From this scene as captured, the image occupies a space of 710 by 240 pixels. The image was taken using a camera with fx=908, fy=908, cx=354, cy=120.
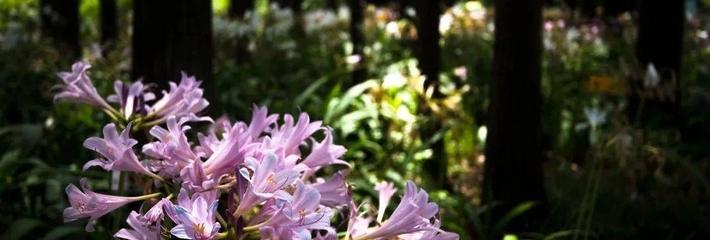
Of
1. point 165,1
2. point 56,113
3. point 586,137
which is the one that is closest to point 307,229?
point 165,1

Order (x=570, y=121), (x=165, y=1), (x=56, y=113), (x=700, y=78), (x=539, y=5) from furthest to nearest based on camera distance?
(x=700, y=78) < (x=570, y=121) < (x=56, y=113) < (x=539, y=5) < (x=165, y=1)

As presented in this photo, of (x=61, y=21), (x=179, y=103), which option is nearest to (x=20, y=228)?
(x=179, y=103)

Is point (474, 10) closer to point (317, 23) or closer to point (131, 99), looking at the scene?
point (317, 23)

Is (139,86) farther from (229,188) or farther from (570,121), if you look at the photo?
(570,121)

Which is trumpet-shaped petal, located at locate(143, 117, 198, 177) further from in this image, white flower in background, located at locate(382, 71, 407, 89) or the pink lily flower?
white flower in background, located at locate(382, 71, 407, 89)

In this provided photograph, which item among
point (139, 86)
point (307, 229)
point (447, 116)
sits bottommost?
point (447, 116)

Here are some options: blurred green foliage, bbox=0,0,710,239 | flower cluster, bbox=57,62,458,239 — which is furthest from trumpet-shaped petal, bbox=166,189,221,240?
blurred green foliage, bbox=0,0,710,239
